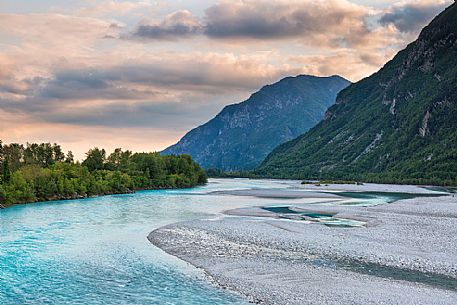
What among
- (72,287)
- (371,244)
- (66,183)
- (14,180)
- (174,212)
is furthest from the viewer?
(66,183)

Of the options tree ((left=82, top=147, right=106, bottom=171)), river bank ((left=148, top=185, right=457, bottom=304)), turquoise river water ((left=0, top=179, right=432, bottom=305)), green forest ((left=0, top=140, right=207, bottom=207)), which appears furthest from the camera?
tree ((left=82, top=147, right=106, bottom=171))

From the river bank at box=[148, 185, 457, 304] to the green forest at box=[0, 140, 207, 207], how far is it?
5706cm

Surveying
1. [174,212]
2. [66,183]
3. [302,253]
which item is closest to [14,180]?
[66,183]

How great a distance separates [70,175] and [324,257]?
11157 cm

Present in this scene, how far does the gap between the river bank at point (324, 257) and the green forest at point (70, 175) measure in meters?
57.1

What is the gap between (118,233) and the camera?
5584 cm

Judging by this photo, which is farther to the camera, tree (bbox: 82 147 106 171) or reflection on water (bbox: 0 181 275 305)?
tree (bbox: 82 147 106 171)

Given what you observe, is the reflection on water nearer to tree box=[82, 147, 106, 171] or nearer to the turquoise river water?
the turquoise river water

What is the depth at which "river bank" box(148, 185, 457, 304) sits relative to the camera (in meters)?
29.4

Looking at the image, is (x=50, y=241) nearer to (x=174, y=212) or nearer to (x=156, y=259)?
(x=156, y=259)

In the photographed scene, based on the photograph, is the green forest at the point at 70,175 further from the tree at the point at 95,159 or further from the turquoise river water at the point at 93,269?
the turquoise river water at the point at 93,269

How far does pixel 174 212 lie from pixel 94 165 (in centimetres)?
11137

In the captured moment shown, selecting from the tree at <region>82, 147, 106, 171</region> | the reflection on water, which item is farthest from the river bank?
the tree at <region>82, 147, 106, 171</region>

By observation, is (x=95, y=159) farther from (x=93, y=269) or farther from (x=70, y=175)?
(x=93, y=269)
